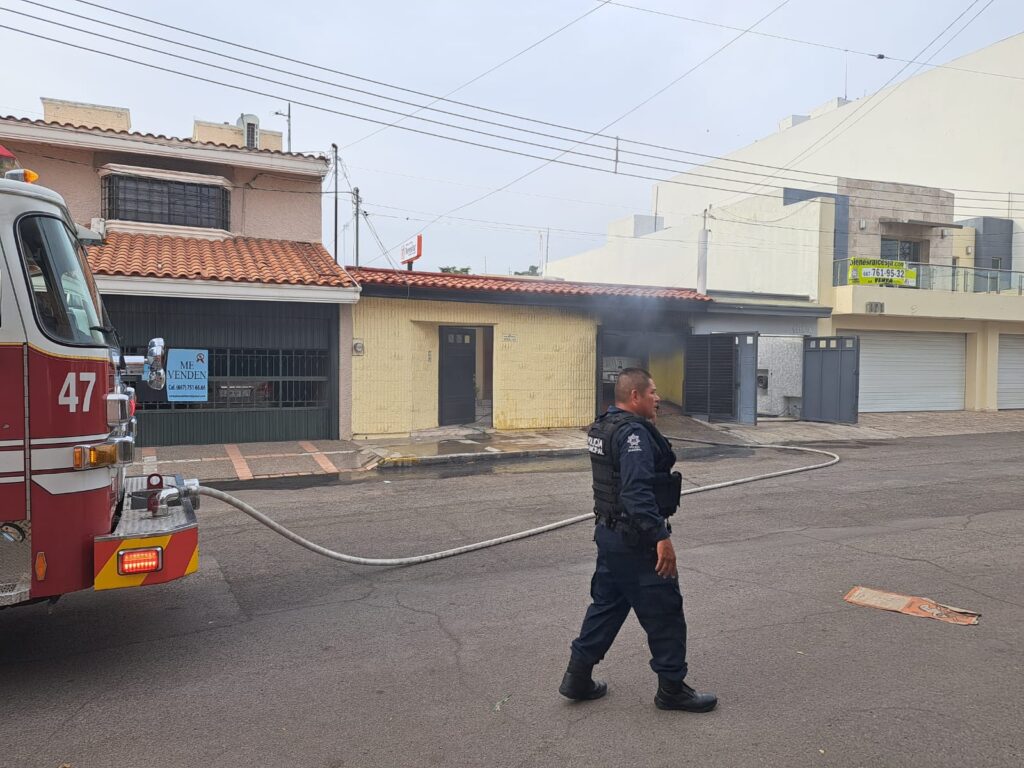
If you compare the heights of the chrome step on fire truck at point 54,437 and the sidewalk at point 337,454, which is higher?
the chrome step on fire truck at point 54,437

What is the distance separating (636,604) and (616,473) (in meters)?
0.63

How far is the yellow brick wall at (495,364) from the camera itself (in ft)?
50.8

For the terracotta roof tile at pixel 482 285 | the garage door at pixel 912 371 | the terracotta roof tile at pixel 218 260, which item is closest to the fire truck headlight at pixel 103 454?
the terracotta roof tile at pixel 218 260

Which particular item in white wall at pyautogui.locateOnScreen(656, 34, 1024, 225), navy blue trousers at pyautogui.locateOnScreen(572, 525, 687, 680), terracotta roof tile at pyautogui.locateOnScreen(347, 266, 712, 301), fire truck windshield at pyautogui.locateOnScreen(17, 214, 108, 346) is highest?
white wall at pyautogui.locateOnScreen(656, 34, 1024, 225)

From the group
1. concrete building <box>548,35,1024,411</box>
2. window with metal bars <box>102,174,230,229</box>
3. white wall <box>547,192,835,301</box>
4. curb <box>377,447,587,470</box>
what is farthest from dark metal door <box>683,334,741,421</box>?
window with metal bars <box>102,174,230,229</box>

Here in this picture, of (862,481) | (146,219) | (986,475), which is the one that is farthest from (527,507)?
(146,219)

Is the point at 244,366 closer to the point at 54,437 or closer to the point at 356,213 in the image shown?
the point at 54,437

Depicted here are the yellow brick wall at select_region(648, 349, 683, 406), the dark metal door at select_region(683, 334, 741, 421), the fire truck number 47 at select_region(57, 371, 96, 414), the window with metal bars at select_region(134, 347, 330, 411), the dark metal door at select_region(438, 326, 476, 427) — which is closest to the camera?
the fire truck number 47 at select_region(57, 371, 96, 414)

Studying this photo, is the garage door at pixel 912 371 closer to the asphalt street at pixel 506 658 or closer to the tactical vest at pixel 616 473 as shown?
the asphalt street at pixel 506 658

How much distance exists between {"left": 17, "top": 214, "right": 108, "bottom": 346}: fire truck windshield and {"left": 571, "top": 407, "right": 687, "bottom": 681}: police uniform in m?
2.87

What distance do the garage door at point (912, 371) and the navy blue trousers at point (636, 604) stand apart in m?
20.3

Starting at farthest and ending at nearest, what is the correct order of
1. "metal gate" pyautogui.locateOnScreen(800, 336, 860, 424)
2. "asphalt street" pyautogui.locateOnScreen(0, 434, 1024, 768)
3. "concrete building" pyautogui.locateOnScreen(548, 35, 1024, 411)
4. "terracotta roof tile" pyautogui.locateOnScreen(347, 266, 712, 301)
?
"concrete building" pyautogui.locateOnScreen(548, 35, 1024, 411) → "metal gate" pyautogui.locateOnScreen(800, 336, 860, 424) → "terracotta roof tile" pyautogui.locateOnScreen(347, 266, 712, 301) → "asphalt street" pyautogui.locateOnScreen(0, 434, 1024, 768)

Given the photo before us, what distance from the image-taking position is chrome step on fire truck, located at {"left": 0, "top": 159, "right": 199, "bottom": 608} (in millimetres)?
3842

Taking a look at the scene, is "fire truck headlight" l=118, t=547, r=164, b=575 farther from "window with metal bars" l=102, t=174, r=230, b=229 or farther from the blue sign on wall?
"window with metal bars" l=102, t=174, r=230, b=229
